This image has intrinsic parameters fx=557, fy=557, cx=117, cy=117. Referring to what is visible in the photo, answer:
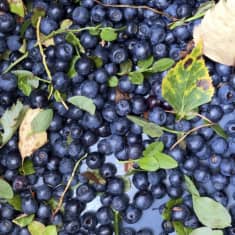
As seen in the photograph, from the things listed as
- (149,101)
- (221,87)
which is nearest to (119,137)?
(149,101)

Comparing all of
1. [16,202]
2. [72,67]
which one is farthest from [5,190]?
[72,67]

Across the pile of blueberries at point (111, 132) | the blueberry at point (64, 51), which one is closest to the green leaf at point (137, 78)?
the pile of blueberries at point (111, 132)

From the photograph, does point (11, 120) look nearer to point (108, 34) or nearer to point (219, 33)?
point (108, 34)

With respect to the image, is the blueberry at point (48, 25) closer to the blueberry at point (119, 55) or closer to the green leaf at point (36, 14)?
the green leaf at point (36, 14)

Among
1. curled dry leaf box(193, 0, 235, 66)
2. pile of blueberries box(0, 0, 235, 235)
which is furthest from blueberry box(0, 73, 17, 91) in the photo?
curled dry leaf box(193, 0, 235, 66)

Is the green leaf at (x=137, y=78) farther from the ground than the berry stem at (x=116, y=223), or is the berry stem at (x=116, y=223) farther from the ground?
the green leaf at (x=137, y=78)
